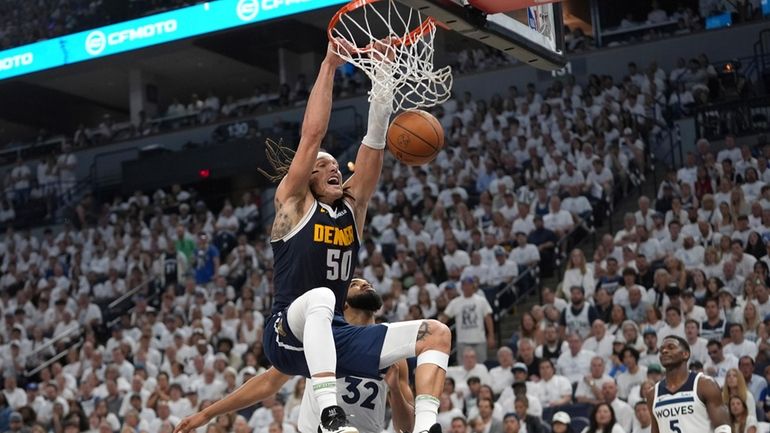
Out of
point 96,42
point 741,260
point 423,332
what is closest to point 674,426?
point 423,332

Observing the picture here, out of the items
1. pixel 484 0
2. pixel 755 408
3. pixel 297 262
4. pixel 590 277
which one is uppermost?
pixel 484 0

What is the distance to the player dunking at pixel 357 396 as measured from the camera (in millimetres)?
7102

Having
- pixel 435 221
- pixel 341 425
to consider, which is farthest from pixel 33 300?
pixel 341 425

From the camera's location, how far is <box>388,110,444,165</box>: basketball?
672 centimetres

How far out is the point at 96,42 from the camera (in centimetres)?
2511

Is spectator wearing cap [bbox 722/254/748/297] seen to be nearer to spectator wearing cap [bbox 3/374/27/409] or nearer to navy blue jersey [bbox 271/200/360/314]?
navy blue jersey [bbox 271/200/360/314]

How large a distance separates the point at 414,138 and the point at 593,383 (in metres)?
6.27

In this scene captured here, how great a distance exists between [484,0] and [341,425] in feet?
9.41

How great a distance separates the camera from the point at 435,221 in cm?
1750

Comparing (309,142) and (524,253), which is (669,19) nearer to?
(524,253)

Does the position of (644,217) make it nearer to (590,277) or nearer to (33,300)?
(590,277)

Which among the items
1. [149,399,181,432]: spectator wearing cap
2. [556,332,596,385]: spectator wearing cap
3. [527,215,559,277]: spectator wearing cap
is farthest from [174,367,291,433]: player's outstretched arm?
[527,215,559,277]: spectator wearing cap

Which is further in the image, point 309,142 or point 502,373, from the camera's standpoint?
point 502,373

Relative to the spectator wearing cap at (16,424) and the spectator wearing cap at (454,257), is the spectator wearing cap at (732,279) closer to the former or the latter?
the spectator wearing cap at (454,257)
